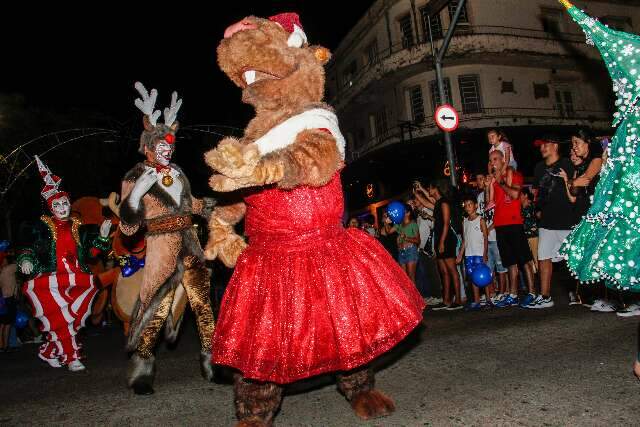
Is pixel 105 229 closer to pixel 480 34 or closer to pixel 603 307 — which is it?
pixel 603 307

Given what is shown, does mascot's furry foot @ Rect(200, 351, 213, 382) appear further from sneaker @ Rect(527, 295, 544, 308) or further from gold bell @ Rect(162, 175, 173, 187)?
sneaker @ Rect(527, 295, 544, 308)

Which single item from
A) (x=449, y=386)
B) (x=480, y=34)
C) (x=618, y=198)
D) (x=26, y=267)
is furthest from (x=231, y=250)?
(x=480, y=34)

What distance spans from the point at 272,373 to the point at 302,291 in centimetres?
41

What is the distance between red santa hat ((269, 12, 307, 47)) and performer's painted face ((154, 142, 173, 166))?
1.66 meters

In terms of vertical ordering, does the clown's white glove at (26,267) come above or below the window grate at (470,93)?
below

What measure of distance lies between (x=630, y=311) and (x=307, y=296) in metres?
3.94

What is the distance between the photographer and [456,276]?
676 cm

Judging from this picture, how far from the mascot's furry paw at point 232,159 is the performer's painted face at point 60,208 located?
12.6ft

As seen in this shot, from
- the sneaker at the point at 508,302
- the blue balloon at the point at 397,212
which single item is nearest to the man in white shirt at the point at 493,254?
the sneaker at the point at 508,302

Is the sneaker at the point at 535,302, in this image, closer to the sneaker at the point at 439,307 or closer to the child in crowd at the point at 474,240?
the child in crowd at the point at 474,240

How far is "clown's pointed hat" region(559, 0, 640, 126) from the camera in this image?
2.38m

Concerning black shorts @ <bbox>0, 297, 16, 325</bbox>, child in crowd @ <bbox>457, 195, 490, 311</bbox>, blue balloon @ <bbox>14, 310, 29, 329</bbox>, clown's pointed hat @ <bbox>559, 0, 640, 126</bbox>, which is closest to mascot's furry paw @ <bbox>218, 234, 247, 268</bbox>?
clown's pointed hat @ <bbox>559, 0, 640, 126</bbox>

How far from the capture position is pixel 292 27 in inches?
111

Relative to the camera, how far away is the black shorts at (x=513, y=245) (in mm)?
5781
